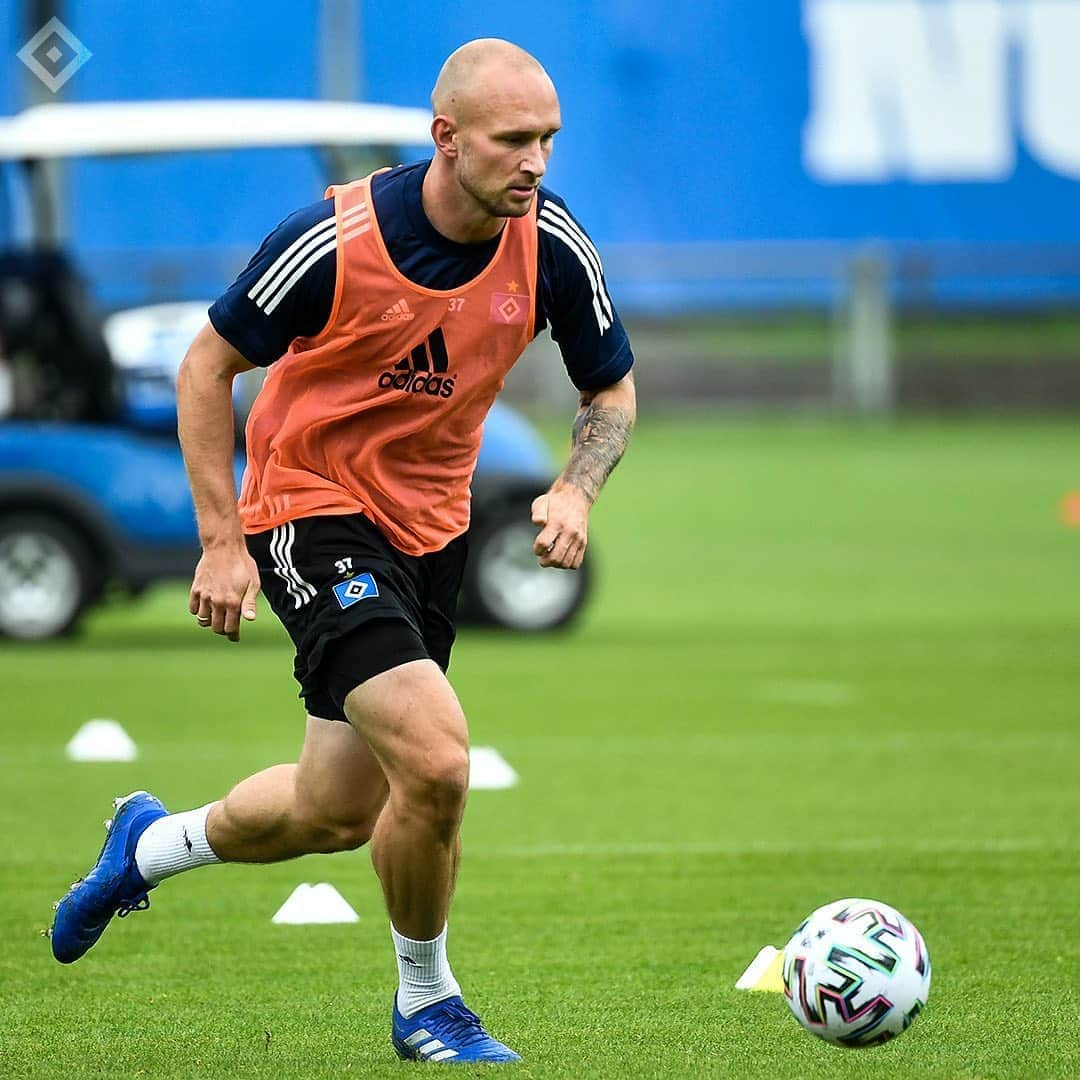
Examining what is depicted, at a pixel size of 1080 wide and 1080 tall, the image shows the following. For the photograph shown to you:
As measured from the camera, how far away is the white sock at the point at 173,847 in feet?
19.4

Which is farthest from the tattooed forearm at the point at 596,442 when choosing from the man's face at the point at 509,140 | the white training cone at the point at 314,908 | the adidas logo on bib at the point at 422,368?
the white training cone at the point at 314,908

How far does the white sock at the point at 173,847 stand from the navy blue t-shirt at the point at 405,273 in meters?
1.11

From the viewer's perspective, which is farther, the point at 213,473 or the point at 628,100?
the point at 628,100

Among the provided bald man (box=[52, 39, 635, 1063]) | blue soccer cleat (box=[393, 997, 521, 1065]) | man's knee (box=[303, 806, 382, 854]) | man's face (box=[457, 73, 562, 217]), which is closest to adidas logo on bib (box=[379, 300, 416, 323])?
bald man (box=[52, 39, 635, 1063])

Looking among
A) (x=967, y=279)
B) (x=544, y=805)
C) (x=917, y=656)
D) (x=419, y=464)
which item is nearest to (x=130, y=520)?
(x=917, y=656)

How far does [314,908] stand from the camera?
707 centimetres

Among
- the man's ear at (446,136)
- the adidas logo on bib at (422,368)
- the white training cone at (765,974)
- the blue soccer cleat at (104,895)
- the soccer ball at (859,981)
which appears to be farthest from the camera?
the white training cone at (765,974)

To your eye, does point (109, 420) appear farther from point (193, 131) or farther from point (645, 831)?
point (645, 831)

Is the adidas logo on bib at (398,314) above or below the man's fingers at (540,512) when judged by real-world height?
above

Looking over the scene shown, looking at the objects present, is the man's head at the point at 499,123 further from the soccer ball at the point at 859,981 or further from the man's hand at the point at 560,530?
→ the soccer ball at the point at 859,981

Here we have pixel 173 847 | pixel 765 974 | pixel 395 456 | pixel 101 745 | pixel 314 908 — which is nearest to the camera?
pixel 395 456

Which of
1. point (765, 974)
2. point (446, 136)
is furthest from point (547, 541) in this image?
point (765, 974)

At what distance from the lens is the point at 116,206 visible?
969 inches

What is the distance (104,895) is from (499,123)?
6.78 ft
